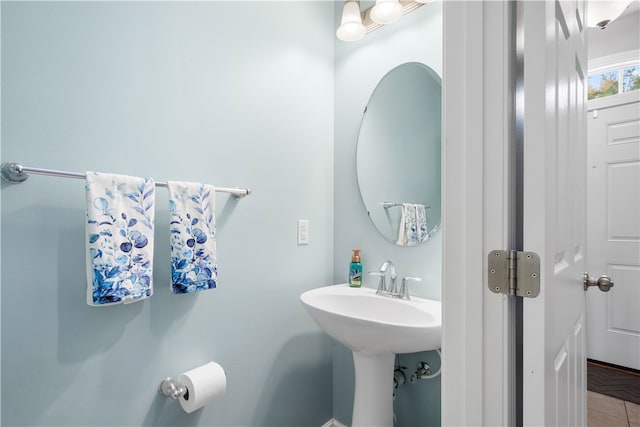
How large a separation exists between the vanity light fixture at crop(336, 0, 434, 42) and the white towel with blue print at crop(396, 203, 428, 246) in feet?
2.73

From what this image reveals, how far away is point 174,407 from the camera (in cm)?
117

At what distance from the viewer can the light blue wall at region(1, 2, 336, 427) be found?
884 millimetres

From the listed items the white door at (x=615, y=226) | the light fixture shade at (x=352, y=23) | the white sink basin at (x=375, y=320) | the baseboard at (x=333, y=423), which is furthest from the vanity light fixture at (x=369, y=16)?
the white door at (x=615, y=226)

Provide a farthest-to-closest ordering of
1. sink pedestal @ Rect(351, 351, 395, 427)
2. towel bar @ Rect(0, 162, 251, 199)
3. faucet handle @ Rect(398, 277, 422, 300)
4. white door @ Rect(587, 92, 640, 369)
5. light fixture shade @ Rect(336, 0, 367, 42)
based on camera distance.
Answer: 1. white door @ Rect(587, 92, 640, 369)
2. light fixture shade @ Rect(336, 0, 367, 42)
3. faucet handle @ Rect(398, 277, 422, 300)
4. sink pedestal @ Rect(351, 351, 395, 427)
5. towel bar @ Rect(0, 162, 251, 199)

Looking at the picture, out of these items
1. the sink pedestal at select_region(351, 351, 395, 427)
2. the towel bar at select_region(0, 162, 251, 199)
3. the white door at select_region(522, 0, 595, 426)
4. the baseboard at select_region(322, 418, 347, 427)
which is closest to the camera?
the white door at select_region(522, 0, 595, 426)

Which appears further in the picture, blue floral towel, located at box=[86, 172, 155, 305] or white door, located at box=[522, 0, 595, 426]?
blue floral towel, located at box=[86, 172, 155, 305]

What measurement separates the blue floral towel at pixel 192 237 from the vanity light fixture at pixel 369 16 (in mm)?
1009

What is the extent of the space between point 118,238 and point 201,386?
0.56m

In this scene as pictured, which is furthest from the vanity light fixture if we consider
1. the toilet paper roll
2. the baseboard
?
the baseboard

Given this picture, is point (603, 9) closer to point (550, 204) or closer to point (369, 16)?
point (369, 16)

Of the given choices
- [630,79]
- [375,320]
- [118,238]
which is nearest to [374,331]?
[375,320]

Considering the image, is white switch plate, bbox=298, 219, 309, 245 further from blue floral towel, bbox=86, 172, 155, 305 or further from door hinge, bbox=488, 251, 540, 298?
door hinge, bbox=488, 251, 540, 298

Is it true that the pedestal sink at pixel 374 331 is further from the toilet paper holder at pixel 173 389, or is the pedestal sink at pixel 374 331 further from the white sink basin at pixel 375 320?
the toilet paper holder at pixel 173 389

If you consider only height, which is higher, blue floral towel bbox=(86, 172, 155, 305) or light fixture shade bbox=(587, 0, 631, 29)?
light fixture shade bbox=(587, 0, 631, 29)
